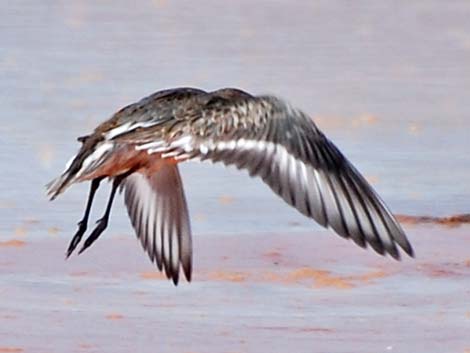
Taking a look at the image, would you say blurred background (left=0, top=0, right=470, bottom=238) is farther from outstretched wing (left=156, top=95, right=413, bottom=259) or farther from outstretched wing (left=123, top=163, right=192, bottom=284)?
outstretched wing (left=156, top=95, right=413, bottom=259)

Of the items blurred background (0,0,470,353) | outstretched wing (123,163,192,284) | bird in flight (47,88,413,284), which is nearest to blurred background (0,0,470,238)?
blurred background (0,0,470,353)

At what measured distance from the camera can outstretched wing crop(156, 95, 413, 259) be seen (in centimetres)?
657

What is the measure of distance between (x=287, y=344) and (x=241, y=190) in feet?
7.51

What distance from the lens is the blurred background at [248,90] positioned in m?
8.20

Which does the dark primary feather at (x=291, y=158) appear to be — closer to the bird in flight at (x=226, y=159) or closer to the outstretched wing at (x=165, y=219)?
the bird in flight at (x=226, y=159)

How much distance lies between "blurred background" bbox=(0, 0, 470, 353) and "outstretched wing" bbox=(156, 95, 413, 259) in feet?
2.67

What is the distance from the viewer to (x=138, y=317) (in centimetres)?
782

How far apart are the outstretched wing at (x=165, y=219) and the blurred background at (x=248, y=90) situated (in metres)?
0.18

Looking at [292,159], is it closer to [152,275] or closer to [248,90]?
[152,275]

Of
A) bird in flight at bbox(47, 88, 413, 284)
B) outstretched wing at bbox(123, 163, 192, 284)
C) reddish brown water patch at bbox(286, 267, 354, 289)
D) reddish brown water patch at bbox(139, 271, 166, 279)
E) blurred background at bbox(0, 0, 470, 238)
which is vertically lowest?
blurred background at bbox(0, 0, 470, 238)

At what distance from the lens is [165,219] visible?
314 inches

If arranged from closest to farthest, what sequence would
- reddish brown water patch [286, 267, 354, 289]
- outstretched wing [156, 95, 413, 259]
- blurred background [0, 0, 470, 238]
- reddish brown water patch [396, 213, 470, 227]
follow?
outstretched wing [156, 95, 413, 259], reddish brown water patch [286, 267, 354, 289], reddish brown water patch [396, 213, 470, 227], blurred background [0, 0, 470, 238]

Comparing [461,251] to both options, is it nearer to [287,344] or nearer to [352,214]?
[287,344]

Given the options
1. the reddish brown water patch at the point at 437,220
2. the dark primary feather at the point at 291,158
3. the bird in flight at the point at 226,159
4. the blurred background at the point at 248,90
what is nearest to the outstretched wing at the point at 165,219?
the bird in flight at the point at 226,159
